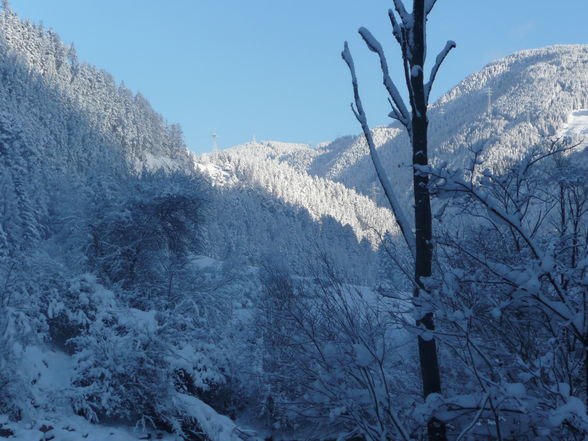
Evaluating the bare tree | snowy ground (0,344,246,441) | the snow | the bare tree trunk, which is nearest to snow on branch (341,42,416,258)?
the bare tree

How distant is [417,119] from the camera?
2.25 m

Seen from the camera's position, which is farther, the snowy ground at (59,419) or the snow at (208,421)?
the snow at (208,421)

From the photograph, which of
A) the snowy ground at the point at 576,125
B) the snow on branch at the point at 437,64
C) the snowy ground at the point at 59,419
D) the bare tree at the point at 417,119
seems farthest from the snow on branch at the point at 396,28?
the snowy ground at the point at 576,125

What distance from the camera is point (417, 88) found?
225 centimetres

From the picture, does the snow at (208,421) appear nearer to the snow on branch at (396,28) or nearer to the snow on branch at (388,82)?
the snow on branch at (388,82)

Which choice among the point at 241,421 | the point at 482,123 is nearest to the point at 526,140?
the point at 482,123

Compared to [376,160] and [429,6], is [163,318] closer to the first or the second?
[376,160]

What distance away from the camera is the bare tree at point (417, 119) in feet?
6.95

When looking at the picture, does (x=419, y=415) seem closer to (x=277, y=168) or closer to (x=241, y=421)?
(x=241, y=421)

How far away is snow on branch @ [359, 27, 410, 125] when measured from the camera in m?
2.36

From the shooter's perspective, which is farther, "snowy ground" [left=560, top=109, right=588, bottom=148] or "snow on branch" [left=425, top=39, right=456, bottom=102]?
"snowy ground" [left=560, top=109, right=588, bottom=148]

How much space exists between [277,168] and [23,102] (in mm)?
82989

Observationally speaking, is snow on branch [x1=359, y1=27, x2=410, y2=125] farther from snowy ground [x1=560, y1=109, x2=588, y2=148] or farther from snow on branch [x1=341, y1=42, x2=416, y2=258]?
snowy ground [x1=560, y1=109, x2=588, y2=148]

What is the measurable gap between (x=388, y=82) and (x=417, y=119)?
0.27 m
